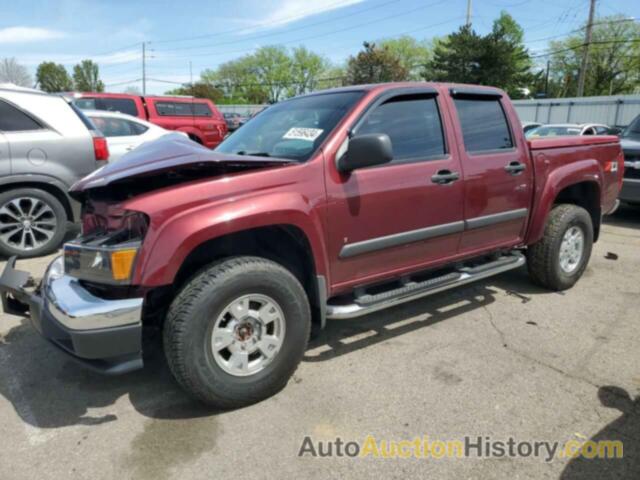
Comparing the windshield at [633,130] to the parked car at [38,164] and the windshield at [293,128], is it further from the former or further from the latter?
the parked car at [38,164]

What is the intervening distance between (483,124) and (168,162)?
2601 millimetres

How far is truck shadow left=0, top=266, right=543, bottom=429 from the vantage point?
2.83 metres

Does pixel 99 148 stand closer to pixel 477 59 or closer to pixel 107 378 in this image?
pixel 107 378

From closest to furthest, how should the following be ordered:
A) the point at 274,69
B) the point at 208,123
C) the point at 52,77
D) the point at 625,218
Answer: the point at 625,218 < the point at 208,123 < the point at 52,77 < the point at 274,69

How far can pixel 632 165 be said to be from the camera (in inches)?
309

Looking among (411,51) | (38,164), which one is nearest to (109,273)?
(38,164)

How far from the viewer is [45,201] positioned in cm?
557

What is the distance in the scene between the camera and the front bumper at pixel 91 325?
2438 millimetres

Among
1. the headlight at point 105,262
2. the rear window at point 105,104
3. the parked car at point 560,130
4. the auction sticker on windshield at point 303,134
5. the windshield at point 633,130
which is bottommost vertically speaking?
the parked car at point 560,130

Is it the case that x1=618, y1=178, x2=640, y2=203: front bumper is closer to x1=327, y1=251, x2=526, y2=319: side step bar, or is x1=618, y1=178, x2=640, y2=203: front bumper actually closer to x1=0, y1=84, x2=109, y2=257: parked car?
x1=327, y1=251, x2=526, y2=319: side step bar

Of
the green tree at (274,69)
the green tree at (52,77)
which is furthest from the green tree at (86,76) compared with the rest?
the green tree at (274,69)

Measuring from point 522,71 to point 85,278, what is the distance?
165ft

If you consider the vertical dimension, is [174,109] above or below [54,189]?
above

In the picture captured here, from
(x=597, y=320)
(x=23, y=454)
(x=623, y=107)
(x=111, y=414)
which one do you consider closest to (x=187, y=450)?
(x=111, y=414)
